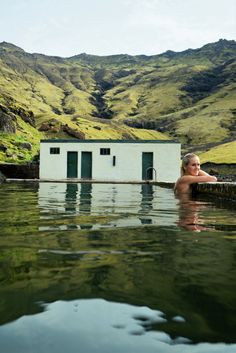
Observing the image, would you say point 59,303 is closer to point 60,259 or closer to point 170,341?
point 170,341

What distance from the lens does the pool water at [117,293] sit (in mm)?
1689

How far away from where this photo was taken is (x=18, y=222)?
5.74 m

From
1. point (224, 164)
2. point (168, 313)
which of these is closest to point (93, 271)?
point (168, 313)

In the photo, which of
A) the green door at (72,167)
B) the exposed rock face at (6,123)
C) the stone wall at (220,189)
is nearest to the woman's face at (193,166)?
the stone wall at (220,189)

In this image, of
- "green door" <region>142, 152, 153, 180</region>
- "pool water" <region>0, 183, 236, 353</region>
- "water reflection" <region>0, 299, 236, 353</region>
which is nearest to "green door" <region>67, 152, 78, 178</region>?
"green door" <region>142, 152, 153, 180</region>

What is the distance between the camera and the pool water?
1.69 meters

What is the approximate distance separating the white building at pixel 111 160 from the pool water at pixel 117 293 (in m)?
32.1

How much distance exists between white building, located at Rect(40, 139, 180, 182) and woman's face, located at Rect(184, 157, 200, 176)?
2583cm

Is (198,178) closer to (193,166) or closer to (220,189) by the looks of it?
(220,189)

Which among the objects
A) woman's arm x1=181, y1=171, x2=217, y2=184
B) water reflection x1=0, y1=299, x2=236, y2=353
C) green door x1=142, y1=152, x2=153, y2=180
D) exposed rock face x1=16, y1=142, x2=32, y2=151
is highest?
exposed rock face x1=16, y1=142, x2=32, y2=151

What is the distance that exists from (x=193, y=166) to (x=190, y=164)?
18cm

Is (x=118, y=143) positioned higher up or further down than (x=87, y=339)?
higher up

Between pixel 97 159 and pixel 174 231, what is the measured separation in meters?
32.6

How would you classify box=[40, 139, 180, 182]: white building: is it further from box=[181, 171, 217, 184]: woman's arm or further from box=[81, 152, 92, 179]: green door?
box=[181, 171, 217, 184]: woman's arm
